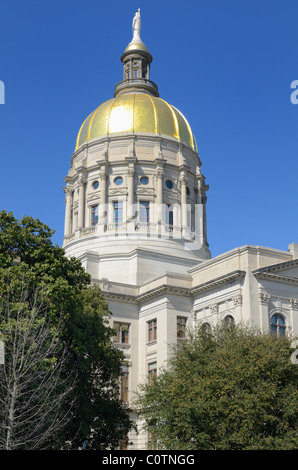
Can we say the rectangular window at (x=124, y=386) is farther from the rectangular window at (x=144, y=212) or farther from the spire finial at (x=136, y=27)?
the spire finial at (x=136, y=27)

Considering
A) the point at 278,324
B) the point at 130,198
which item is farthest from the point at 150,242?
Result: the point at 278,324

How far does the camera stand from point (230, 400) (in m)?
33.7

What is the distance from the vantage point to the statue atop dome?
85812mm

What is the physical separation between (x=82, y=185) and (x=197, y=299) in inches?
907

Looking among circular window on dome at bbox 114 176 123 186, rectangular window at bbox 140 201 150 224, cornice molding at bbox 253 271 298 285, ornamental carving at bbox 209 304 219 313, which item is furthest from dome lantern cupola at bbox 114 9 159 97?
cornice molding at bbox 253 271 298 285

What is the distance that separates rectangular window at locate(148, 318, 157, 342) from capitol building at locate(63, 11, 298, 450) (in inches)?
3.8

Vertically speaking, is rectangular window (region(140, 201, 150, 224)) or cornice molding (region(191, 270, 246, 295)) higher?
rectangular window (region(140, 201, 150, 224))

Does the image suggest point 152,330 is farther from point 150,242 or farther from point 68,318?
point 68,318

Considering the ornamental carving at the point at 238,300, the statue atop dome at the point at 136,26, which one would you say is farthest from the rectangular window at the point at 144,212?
the statue atop dome at the point at 136,26

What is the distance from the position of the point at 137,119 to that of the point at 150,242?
1435cm

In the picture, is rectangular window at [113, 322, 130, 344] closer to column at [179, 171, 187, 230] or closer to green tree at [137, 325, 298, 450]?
column at [179, 171, 187, 230]

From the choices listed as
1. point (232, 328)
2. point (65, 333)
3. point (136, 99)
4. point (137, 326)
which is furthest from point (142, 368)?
point (136, 99)

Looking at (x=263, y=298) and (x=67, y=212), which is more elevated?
(x=67, y=212)

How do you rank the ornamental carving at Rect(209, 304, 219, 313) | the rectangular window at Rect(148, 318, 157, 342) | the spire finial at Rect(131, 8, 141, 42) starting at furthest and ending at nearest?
the spire finial at Rect(131, 8, 141, 42) < the rectangular window at Rect(148, 318, 157, 342) < the ornamental carving at Rect(209, 304, 219, 313)
